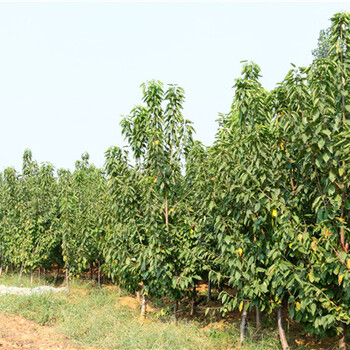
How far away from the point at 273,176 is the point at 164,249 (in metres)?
3.33

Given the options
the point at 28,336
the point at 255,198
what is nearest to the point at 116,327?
the point at 28,336

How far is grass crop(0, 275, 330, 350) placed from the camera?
7.39 meters

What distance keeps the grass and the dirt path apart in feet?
0.74

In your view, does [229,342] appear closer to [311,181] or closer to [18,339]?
[311,181]

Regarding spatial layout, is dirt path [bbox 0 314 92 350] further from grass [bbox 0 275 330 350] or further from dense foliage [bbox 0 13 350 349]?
dense foliage [bbox 0 13 350 349]

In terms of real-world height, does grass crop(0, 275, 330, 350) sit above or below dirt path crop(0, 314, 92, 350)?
above

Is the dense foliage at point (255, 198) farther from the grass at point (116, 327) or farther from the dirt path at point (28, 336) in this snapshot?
the dirt path at point (28, 336)

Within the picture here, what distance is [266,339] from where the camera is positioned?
24.4 feet

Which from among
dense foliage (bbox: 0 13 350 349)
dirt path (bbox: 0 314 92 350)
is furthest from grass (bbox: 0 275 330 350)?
dense foliage (bbox: 0 13 350 349)

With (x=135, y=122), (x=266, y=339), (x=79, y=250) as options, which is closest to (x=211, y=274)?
(x=266, y=339)

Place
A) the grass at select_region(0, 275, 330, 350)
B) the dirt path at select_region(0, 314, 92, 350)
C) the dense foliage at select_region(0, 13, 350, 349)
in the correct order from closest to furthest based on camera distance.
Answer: the dense foliage at select_region(0, 13, 350, 349), the grass at select_region(0, 275, 330, 350), the dirt path at select_region(0, 314, 92, 350)

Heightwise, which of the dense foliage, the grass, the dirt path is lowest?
the dirt path

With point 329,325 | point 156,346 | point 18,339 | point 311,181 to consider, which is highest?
point 311,181

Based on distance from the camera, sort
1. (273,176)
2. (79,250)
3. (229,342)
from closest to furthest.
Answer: (273,176)
(229,342)
(79,250)
